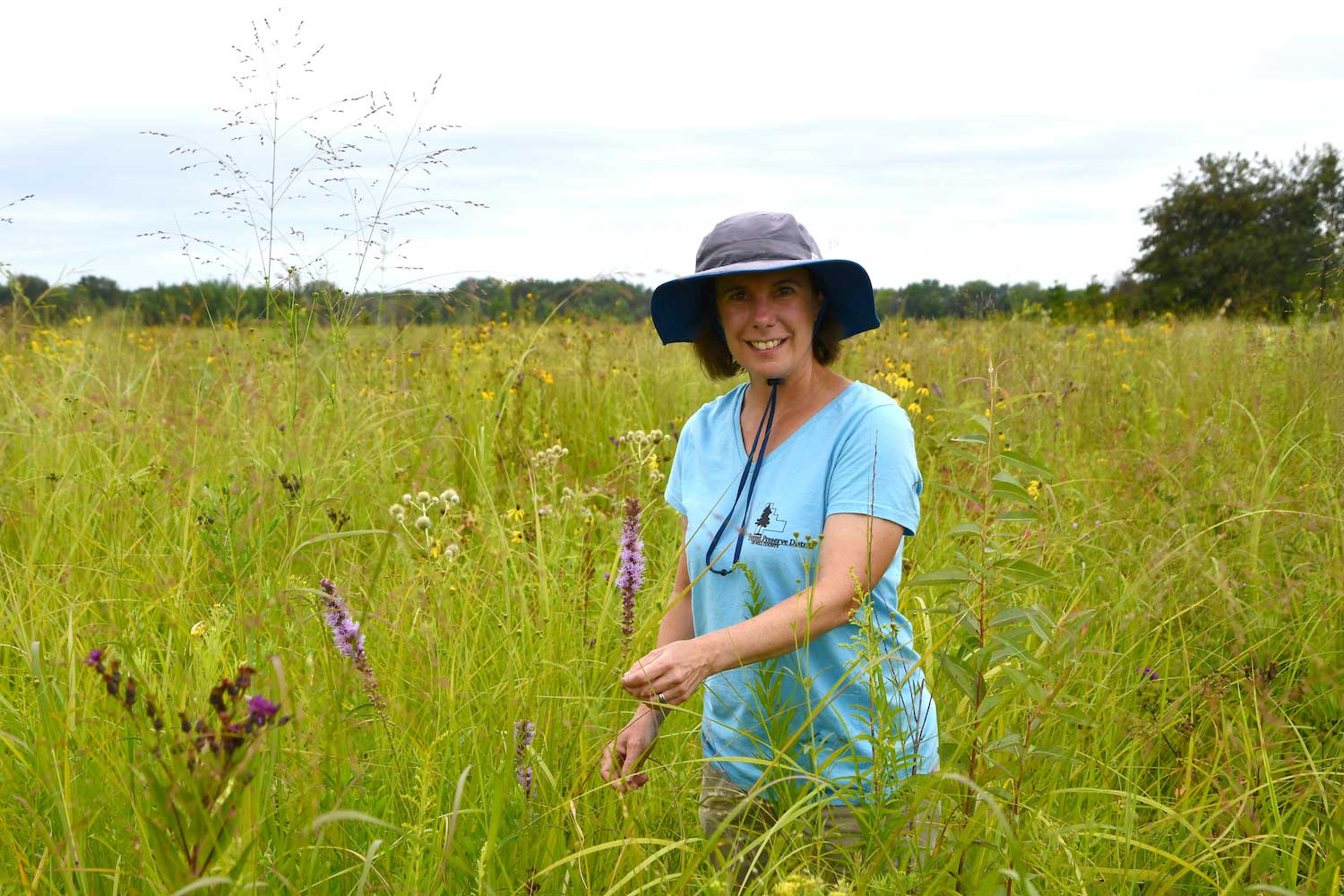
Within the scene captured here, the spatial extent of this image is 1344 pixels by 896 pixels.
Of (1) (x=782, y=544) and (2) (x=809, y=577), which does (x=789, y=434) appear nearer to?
(1) (x=782, y=544)

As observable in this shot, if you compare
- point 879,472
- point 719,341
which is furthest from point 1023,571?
point 719,341

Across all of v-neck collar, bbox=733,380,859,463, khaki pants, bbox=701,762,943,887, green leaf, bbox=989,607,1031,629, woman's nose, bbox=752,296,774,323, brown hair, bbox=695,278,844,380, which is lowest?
khaki pants, bbox=701,762,943,887

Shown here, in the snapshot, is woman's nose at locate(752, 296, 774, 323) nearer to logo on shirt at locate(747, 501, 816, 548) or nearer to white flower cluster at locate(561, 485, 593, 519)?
logo on shirt at locate(747, 501, 816, 548)

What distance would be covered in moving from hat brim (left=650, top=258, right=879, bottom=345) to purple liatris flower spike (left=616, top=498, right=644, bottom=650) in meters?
Result: 0.56

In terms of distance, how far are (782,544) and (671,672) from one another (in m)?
0.47

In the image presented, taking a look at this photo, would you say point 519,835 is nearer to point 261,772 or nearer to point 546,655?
point 261,772

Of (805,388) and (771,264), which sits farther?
(805,388)

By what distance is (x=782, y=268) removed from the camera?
6.43 feet

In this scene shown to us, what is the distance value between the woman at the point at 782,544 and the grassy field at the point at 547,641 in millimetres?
107

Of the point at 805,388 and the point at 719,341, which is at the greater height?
the point at 719,341

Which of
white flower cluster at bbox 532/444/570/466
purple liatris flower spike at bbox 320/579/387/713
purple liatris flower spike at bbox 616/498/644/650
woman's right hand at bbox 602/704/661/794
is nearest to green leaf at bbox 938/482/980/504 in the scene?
purple liatris flower spike at bbox 616/498/644/650

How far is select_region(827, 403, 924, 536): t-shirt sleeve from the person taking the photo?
5.75ft

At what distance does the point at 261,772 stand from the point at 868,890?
37.0 inches

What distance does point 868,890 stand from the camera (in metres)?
1.47
